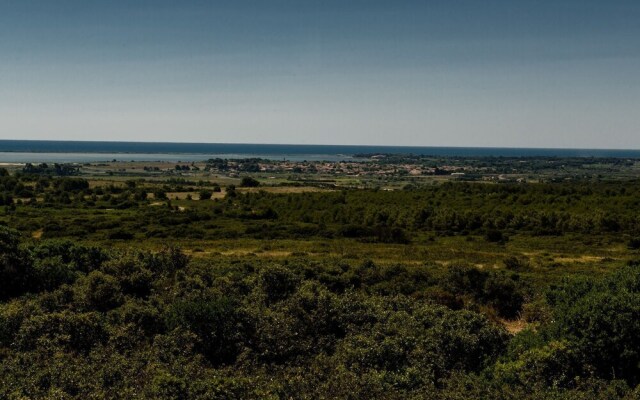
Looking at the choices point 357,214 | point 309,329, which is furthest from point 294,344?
point 357,214

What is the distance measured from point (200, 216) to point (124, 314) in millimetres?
60011

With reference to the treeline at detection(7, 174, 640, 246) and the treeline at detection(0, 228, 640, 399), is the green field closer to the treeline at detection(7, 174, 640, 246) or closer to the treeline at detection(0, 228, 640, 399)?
the treeline at detection(0, 228, 640, 399)

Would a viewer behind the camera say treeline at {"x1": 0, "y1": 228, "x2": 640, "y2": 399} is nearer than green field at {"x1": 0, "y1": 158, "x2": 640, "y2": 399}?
Yes

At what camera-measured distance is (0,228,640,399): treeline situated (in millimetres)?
13867

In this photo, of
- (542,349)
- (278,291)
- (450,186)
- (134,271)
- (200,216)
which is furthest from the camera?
(450,186)

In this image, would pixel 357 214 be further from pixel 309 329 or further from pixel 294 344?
pixel 294 344

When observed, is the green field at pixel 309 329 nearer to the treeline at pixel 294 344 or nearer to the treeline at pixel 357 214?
the treeline at pixel 294 344

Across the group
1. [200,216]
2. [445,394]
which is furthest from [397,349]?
[200,216]

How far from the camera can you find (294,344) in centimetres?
1908

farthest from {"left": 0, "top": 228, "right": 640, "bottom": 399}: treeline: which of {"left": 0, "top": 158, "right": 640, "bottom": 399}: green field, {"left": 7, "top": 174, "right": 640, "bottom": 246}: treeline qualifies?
{"left": 7, "top": 174, "right": 640, "bottom": 246}: treeline

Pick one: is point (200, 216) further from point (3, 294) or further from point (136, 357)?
point (136, 357)

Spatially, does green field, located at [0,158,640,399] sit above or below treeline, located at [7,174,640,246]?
above

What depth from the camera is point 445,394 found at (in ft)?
44.3

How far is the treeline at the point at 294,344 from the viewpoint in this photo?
13867mm
